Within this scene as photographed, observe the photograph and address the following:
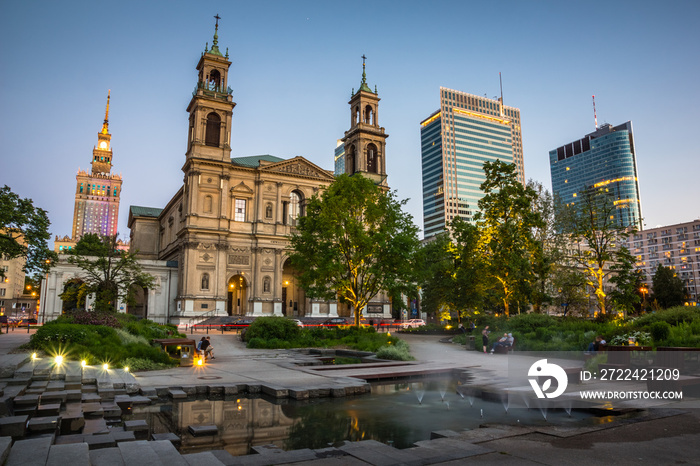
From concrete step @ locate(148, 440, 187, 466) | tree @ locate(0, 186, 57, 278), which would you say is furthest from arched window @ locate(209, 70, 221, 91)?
concrete step @ locate(148, 440, 187, 466)

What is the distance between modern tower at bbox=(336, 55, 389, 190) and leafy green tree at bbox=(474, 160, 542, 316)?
37.6 m

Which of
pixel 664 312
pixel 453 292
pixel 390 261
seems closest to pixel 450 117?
pixel 453 292

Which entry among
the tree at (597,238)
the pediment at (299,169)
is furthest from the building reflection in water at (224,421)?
the pediment at (299,169)

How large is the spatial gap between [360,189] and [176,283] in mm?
36817

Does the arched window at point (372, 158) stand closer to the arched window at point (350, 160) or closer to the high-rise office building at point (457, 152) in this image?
the arched window at point (350, 160)

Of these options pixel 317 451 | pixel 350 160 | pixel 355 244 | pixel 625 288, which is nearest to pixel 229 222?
pixel 350 160

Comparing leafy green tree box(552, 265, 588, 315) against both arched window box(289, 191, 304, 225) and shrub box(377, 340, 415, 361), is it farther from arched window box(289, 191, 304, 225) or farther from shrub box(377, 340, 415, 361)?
arched window box(289, 191, 304, 225)

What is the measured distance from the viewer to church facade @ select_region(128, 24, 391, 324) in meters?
56.3

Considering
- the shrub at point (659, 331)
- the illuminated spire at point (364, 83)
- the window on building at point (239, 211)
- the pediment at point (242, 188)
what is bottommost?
the shrub at point (659, 331)

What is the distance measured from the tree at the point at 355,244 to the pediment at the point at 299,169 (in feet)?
98.2

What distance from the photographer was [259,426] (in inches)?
343

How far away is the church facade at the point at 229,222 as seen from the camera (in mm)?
56281

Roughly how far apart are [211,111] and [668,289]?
245ft

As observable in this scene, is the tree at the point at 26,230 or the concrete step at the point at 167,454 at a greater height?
the tree at the point at 26,230
